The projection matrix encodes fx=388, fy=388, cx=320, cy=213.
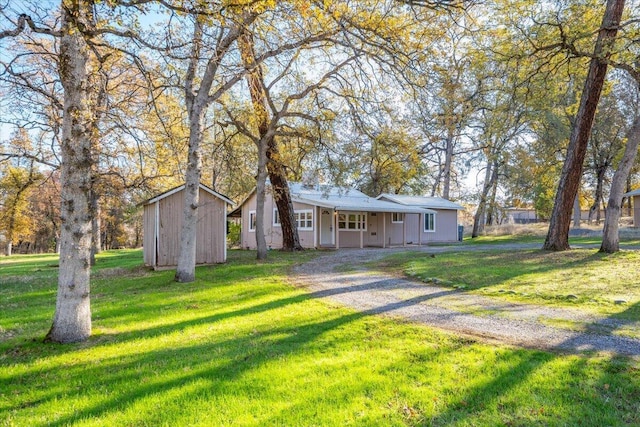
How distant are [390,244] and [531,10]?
1591 centimetres

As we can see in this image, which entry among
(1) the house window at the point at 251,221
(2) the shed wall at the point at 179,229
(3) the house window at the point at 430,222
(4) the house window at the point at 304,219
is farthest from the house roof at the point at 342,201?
(2) the shed wall at the point at 179,229

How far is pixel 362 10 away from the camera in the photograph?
684 centimetres

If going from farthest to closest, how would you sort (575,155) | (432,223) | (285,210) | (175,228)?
(432,223)
(285,210)
(175,228)
(575,155)

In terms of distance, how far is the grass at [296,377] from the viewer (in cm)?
326

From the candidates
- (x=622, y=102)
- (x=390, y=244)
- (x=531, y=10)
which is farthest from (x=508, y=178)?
(x=531, y=10)

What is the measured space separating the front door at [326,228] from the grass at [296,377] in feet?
53.0

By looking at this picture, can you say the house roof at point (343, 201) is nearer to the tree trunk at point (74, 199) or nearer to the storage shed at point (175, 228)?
the storage shed at point (175, 228)

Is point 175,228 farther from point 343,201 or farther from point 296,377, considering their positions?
point 296,377

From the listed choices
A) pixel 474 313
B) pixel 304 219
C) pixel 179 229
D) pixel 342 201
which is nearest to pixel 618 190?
pixel 474 313

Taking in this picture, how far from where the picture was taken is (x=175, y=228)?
1422 cm

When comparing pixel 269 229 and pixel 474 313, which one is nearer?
pixel 474 313

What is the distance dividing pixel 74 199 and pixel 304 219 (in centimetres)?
1755

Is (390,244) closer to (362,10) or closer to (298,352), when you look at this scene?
(362,10)

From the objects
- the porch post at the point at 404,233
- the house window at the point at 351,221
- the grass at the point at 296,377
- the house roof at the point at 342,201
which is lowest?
the grass at the point at 296,377
